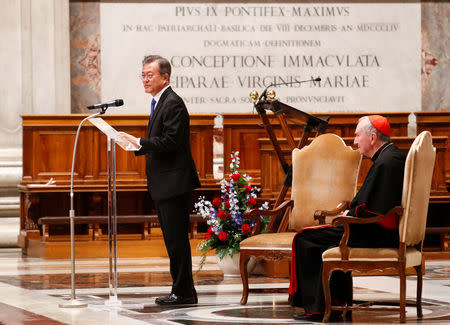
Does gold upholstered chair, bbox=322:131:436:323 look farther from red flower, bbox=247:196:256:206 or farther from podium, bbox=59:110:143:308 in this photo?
red flower, bbox=247:196:256:206

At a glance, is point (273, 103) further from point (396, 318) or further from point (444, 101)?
point (444, 101)

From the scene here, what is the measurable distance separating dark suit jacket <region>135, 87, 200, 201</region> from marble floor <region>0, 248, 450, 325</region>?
2.65 feet

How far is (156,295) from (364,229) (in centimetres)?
207

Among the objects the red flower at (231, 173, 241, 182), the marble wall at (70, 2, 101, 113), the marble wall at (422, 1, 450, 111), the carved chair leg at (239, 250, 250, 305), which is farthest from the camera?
the marble wall at (422, 1, 450, 111)

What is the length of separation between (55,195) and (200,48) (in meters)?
3.76

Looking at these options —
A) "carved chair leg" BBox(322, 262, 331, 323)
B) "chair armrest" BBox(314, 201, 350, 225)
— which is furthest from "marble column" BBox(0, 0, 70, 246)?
"carved chair leg" BBox(322, 262, 331, 323)

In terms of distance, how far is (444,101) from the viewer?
48.4 ft

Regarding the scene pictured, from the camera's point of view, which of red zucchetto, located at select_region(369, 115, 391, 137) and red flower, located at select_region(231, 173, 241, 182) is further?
red flower, located at select_region(231, 173, 241, 182)

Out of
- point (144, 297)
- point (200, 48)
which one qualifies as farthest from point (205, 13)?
point (144, 297)

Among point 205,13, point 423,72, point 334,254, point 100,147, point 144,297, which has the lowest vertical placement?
point 144,297

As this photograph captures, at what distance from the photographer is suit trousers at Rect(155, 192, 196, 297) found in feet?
20.6

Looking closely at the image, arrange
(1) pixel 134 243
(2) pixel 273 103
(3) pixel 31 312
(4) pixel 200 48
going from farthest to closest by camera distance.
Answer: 1. (4) pixel 200 48
2. (1) pixel 134 243
3. (2) pixel 273 103
4. (3) pixel 31 312

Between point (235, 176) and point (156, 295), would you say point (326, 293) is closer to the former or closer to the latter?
point (156, 295)

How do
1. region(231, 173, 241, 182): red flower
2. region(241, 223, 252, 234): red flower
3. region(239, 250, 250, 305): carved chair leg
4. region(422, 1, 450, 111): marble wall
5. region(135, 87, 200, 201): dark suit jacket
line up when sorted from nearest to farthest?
1. region(135, 87, 200, 201): dark suit jacket
2. region(239, 250, 250, 305): carved chair leg
3. region(241, 223, 252, 234): red flower
4. region(231, 173, 241, 182): red flower
5. region(422, 1, 450, 111): marble wall
